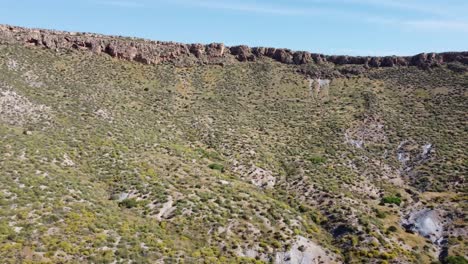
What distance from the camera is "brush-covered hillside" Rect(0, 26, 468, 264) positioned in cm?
3584

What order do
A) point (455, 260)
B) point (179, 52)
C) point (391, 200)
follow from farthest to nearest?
point (179, 52) < point (391, 200) < point (455, 260)

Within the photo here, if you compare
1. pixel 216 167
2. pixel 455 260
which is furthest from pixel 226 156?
pixel 455 260

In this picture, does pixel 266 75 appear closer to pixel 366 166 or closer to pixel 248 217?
pixel 366 166

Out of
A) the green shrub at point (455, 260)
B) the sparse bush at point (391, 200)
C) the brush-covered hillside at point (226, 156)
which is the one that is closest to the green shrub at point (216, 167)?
the brush-covered hillside at point (226, 156)

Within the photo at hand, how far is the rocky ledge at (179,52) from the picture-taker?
70812 millimetres

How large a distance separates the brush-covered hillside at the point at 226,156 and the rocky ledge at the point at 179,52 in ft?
1.26

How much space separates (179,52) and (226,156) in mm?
32322

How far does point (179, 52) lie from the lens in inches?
3157

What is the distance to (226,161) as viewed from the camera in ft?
174

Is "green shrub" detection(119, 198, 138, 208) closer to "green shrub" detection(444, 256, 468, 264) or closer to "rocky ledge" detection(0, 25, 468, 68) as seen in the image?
"green shrub" detection(444, 256, 468, 264)

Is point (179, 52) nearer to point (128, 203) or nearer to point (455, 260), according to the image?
point (128, 203)

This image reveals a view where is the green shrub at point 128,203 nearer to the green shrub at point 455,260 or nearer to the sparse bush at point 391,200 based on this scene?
the sparse bush at point 391,200

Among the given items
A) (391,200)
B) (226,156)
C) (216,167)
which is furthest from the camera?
(226,156)

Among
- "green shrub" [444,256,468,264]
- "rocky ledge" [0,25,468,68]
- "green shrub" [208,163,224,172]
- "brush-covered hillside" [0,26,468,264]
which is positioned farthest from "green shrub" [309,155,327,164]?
"rocky ledge" [0,25,468,68]
